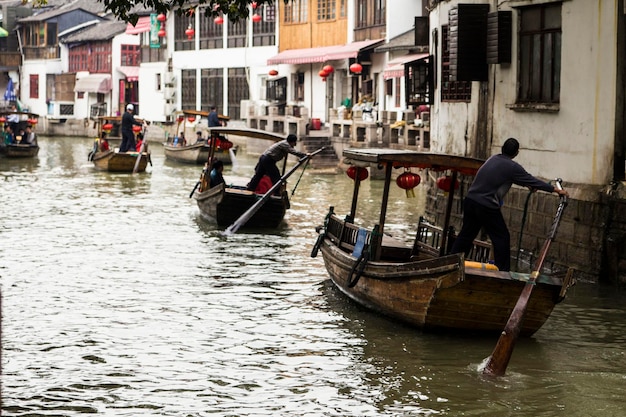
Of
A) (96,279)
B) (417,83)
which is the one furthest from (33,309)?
(417,83)

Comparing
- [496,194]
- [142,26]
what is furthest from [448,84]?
[142,26]

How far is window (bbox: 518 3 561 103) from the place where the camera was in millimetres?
15961

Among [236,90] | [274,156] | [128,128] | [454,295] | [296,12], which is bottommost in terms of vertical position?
[454,295]

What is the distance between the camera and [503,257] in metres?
11.8

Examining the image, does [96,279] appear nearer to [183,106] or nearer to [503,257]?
[503,257]

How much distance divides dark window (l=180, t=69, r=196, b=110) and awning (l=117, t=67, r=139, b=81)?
6.64m

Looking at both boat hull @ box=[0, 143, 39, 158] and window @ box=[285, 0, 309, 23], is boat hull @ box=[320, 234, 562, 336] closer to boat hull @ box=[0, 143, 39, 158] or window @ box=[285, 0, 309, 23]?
boat hull @ box=[0, 143, 39, 158]

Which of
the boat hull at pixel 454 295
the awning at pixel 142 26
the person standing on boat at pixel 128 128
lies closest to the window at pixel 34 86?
the awning at pixel 142 26

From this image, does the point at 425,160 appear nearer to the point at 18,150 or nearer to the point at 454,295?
the point at 454,295

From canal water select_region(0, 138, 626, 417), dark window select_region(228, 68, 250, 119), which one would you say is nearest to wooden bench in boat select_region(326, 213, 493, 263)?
canal water select_region(0, 138, 626, 417)

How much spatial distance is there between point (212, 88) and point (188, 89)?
2.73 m

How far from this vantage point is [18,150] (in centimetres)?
4081

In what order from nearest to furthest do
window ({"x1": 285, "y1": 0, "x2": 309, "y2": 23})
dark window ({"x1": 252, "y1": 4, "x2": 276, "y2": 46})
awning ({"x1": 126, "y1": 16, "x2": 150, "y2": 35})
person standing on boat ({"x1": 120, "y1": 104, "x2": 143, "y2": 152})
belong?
1. person standing on boat ({"x1": 120, "y1": 104, "x2": 143, "y2": 152})
2. window ({"x1": 285, "y1": 0, "x2": 309, "y2": 23})
3. dark window ({"x1": 252, "y1": 4, "x2": 276, "y2": 46})
4. awning ({"x1": 126, "y1": 16, "x2": 150, "y2": 35})

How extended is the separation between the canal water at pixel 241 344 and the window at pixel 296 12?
28302mm
